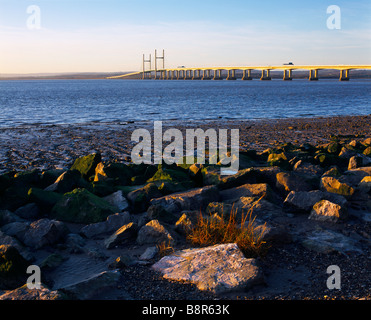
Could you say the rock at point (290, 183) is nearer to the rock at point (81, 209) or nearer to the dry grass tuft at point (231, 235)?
the dry grass tuft at point (231, 235)

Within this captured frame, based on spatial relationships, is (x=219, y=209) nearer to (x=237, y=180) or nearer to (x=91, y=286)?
(x=237, y=180)

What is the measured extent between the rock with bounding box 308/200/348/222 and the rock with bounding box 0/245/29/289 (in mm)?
4774

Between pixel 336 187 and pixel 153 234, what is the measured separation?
4.05m

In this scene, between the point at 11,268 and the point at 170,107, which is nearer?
the point at 11,268

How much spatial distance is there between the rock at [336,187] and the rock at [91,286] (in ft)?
Result: 16.3

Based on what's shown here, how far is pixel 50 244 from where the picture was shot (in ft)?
20.5

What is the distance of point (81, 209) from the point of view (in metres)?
7.34

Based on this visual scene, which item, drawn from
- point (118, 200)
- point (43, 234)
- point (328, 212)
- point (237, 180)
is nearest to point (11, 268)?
point (43, 234)

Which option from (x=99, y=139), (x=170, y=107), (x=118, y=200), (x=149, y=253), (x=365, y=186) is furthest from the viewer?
(x=170, y=107)

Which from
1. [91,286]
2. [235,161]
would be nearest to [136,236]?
[91,286]

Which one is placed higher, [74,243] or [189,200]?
[189,200]
